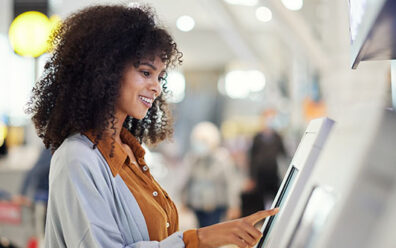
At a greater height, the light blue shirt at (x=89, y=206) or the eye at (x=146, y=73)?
the eye at (x=146, y=73)

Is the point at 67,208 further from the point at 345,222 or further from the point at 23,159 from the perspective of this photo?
the point at 23,159

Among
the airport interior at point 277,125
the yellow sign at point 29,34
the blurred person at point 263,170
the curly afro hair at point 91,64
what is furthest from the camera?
the yellow sign at point 29,34

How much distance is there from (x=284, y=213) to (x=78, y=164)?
551 mm

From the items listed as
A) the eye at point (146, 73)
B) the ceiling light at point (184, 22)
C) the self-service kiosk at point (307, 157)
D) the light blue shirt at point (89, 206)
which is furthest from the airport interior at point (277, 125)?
the light blue shirt at point (89, 206)

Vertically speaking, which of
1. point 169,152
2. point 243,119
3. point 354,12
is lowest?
point 169,152

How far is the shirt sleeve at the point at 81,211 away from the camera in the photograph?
1.40 meters

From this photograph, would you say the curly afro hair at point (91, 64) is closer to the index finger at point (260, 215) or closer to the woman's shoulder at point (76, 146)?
the woman's shoulder at point (76, 146)

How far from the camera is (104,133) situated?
1.63 metres

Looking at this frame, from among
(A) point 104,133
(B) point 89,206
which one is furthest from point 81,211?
(A) point 104,133

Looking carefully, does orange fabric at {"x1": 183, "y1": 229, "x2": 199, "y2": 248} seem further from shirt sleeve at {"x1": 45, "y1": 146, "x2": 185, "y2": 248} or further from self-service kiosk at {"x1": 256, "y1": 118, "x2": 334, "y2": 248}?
A: self-service kiosk at {"x1": 256, "y1": 118, "x2": 334, "y2": 248}

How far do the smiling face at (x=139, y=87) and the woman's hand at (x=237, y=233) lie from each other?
0.42 m

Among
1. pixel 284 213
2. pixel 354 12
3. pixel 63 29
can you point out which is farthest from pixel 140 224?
pixel 354 12

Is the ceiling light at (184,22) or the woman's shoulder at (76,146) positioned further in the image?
the ceiling light at (184,22)

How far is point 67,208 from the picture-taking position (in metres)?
1.41
